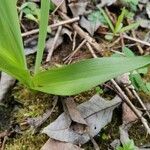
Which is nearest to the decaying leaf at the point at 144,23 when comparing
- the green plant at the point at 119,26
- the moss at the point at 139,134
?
the green plant at the point at 119,26

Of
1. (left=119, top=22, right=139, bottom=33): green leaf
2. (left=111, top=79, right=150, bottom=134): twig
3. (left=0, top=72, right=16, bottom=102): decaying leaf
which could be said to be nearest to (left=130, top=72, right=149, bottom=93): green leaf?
(left=111, top=79, right=150, bottom=134): twig

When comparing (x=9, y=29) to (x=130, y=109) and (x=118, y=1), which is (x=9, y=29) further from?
(x=118, y=1)

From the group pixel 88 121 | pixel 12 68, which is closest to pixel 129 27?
pixel 88 121

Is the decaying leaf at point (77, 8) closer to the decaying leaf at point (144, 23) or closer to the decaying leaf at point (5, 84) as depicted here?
the decaying leaf at point (144, 23)

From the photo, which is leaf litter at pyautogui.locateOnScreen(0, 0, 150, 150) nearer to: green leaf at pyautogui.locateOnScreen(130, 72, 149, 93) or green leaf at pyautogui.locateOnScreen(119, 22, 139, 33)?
green leaf at pyautogui.locateOnScreen(130, 72, 149, 93)

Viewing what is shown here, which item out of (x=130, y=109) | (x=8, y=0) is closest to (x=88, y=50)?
(x=130, y=109)
